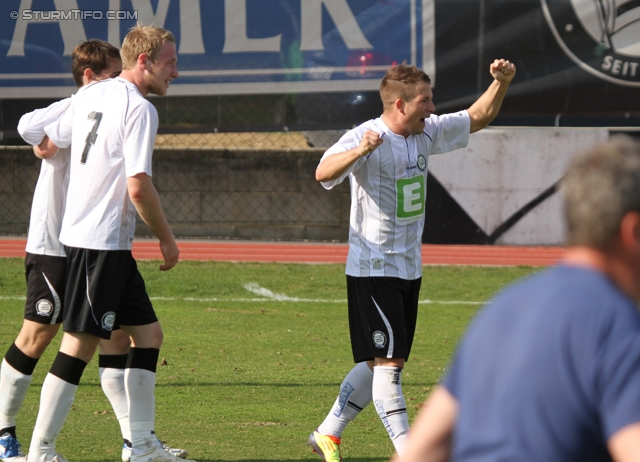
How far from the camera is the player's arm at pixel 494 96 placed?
4898 millimetres

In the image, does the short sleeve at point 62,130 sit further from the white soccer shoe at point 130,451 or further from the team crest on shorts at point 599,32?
the team crest on shorts at point 599,32

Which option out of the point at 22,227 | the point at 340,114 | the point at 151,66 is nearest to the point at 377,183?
the point at 151,66

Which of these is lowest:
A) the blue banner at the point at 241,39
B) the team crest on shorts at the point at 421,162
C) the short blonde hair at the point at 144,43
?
the team crest on shorts at the point at 421,162

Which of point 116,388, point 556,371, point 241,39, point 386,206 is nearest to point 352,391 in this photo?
point 386,206

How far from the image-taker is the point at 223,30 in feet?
39.7

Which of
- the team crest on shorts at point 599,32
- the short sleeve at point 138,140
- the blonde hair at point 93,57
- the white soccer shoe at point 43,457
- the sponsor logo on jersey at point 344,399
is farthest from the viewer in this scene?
the team crest on shorts at point 599,32

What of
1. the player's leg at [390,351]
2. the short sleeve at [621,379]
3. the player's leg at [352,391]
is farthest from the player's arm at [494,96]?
the short sleeve at [621,379]

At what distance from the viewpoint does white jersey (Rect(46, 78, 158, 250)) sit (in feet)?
13.3

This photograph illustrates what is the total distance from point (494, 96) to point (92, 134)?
6.96 ft

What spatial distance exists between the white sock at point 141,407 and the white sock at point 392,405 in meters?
1.06

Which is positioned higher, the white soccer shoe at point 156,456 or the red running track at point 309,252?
the white soccer shoe at point 156,456

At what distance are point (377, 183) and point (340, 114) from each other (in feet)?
25.3

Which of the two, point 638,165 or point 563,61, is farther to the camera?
point 563,61

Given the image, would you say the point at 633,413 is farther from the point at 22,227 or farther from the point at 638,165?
the point at 22,227
